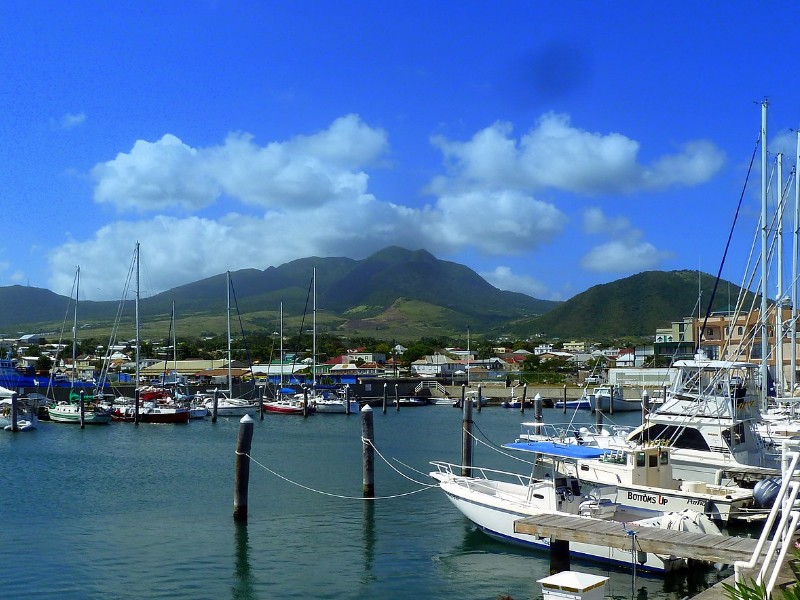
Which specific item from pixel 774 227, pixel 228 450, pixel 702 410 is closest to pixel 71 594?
pixel 702 410

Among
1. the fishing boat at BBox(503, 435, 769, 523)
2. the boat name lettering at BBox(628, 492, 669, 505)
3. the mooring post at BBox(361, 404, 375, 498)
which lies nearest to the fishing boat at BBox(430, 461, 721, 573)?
the fishing boat at BBox(503, 435, 769, 523)

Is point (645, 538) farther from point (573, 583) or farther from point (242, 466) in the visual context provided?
point (242, 466)

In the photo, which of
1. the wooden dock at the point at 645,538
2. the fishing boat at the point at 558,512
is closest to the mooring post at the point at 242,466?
the fishing boat at the point at 558,512

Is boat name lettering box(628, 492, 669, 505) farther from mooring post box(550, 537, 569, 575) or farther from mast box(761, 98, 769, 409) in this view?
mast box(761, 98, 769, 409)

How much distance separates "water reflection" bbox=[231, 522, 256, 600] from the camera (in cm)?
2292

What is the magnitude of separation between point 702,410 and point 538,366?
13125cm

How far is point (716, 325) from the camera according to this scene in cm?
10631

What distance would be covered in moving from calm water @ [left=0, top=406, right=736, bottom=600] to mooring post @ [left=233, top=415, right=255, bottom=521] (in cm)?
55

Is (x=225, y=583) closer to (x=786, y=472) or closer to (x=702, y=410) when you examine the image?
(x=786, y=472)

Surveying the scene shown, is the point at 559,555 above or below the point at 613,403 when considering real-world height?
below

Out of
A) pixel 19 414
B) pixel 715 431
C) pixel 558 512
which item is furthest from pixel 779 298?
pixel 19 414

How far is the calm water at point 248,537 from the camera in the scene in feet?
76.5

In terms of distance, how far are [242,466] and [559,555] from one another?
37.5 ft

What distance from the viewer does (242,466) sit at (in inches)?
1135
